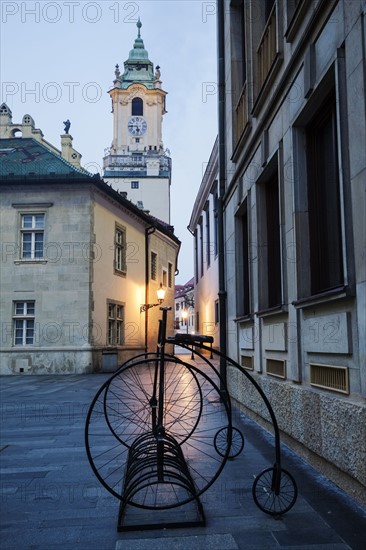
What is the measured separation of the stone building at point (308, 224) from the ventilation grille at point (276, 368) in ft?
0.05

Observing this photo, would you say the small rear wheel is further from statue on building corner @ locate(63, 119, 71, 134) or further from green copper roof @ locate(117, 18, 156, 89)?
green copper roof @ locate(117, 18, 156, 89)

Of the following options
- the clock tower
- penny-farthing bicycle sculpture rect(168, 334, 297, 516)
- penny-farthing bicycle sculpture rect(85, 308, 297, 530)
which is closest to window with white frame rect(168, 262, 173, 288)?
penny-farthing bicycle sculpture rect(85, 308, 297, 530)

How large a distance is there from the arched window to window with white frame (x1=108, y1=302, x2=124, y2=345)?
204 feet

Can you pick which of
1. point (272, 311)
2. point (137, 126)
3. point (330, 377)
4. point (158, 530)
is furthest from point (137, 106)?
point (158, 530)

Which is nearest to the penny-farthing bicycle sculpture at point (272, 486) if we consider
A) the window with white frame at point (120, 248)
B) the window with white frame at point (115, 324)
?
the window with white frame at point (115, 324)

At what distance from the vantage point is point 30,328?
2262 centimetres

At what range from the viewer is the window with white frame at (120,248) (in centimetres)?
2631

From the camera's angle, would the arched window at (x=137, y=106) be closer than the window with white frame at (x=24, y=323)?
No

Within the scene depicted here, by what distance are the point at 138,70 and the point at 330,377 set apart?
89554 millimetres

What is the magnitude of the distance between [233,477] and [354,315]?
1.98 metres

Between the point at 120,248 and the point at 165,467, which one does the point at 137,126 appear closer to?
the point at 120,248

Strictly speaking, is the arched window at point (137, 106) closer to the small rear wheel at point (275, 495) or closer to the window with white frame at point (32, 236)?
the window with white frame at point (32, 236)

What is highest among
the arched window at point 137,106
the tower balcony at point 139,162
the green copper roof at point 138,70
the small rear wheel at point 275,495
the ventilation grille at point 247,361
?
the green copper roof at point 138,70

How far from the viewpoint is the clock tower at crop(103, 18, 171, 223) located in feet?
248
